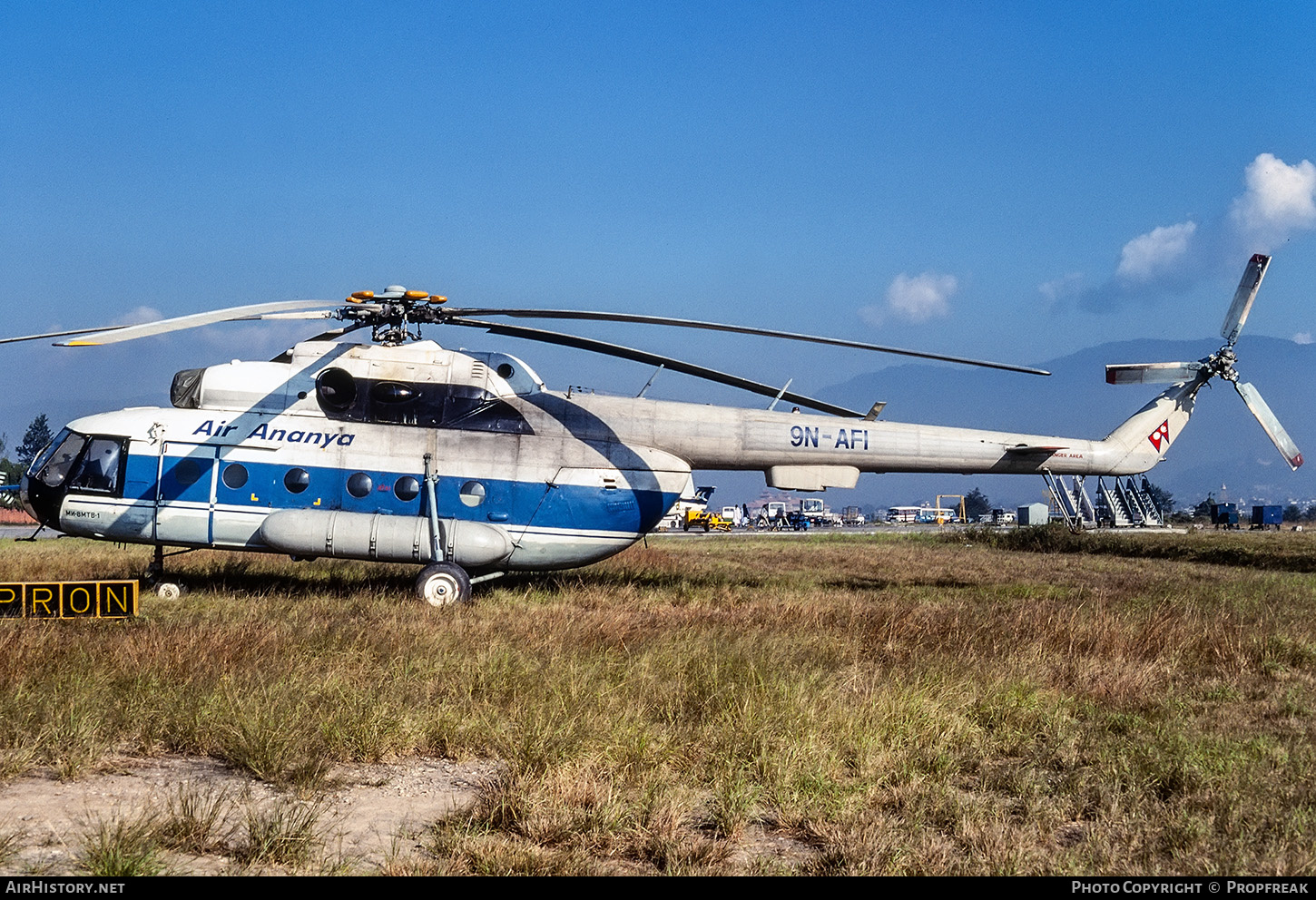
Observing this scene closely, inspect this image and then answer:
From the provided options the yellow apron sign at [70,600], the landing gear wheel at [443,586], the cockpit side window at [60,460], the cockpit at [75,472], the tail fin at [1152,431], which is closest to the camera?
the yellow apron sign at [70,600]

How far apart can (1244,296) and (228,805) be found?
1913cm

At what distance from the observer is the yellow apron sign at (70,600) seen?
33.7 ft

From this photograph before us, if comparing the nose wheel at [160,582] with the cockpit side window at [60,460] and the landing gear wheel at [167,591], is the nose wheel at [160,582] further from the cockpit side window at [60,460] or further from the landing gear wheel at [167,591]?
the cockpit side window at [60,460]

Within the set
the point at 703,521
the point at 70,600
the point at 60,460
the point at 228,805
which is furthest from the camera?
the point at 703,521

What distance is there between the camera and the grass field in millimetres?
4598

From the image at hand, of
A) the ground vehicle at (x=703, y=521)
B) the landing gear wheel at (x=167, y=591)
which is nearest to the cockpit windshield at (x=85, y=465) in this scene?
the landing gear wheel at (x=167, y=591)

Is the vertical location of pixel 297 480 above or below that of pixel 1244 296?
below

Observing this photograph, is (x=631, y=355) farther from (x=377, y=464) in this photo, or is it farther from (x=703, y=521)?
(x=703, y=521)

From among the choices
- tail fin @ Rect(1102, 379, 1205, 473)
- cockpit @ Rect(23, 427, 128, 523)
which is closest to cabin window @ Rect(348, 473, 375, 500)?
Answer: cockpit @ Rect(23, 427, 128, 523)

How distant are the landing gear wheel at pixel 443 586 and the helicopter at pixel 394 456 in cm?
3

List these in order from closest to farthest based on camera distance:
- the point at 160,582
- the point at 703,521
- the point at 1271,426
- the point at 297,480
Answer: the point at 297,480 → the point at 160,582 → the point at 1271,426 → the point at 703,521

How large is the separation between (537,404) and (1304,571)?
2003 centimetres

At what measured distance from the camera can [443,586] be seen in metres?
13.2

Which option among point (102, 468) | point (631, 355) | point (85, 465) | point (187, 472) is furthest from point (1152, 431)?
point (85, 465)
